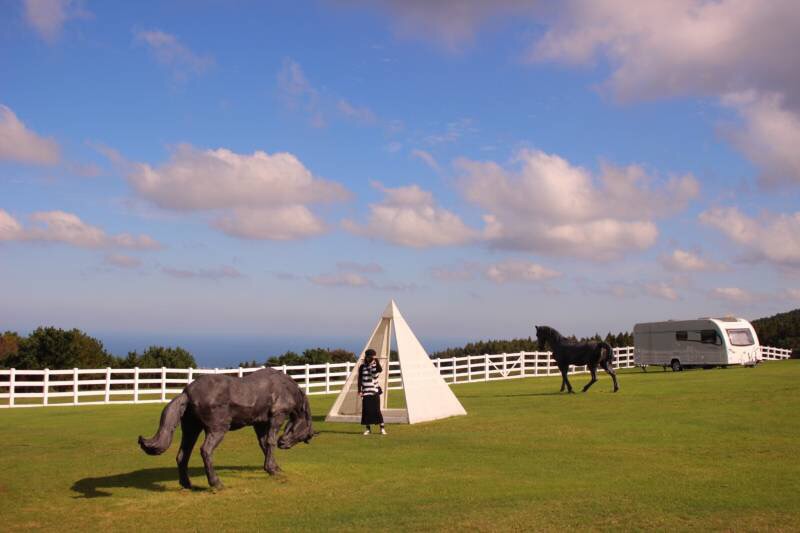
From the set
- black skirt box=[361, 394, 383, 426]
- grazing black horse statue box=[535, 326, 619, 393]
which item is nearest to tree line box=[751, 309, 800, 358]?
grazing black horse statue box=[535, 326, 619, 393]

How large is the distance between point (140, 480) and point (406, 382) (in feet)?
26.9

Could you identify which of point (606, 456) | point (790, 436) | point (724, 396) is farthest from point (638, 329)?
point (606, 456)

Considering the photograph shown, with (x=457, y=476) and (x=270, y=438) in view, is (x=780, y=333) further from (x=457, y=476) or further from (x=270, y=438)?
(x=270, y=438)

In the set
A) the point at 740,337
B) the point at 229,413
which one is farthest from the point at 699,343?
the point at 229,413

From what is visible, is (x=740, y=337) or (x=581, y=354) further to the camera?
(x=740, y=337)

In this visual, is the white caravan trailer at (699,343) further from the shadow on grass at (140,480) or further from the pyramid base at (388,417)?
the shadow on grass at (140,480)

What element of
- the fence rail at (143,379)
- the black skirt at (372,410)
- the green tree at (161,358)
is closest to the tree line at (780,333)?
the fence rail at (143,379)

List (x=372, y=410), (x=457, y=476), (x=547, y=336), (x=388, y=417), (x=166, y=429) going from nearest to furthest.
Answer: (x=166, y=429) → (x=457, y=476) → (x=372, y=410) → (x=388, y=417) → (x=547, y=336)

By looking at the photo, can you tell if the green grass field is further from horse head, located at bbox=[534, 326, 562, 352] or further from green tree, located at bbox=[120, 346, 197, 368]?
green tree, located at bbox=[120, 346, 197, 368]

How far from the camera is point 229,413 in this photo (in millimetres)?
10055

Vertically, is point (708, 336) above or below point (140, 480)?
above

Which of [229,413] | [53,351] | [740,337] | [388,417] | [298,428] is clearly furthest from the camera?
[740,337]

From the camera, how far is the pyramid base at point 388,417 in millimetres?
17719

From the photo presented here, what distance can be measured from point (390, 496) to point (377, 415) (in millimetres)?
6312
